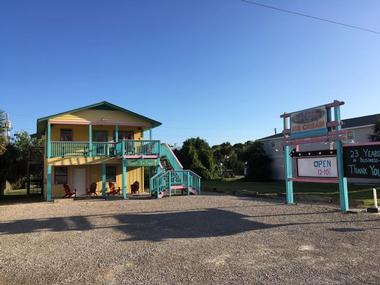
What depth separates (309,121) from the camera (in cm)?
1559

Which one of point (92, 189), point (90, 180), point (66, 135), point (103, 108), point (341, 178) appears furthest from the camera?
point (90, 180)

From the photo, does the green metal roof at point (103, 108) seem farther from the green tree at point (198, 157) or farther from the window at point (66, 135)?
the green tree at point (198, 157)

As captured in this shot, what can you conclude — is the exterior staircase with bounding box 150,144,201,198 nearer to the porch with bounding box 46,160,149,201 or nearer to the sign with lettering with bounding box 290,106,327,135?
the porch with bounding box 46,160,149,201

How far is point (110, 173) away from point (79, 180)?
6.93 ft

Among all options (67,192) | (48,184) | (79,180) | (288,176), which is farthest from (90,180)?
(288,176)

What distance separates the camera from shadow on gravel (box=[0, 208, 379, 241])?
34.2 feet

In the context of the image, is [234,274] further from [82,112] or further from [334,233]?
[82,112]

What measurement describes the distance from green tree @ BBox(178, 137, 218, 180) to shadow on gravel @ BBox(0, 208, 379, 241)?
28115mm

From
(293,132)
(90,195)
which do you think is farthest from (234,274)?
(90,195)

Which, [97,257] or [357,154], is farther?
[357,154]

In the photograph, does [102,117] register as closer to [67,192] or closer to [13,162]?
[67,192]

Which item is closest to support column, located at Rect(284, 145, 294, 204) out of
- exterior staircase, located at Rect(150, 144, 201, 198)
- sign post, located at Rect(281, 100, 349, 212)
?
sign post, located at Rect(281, 100, 349, 212)

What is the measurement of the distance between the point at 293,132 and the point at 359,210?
14.7 ft

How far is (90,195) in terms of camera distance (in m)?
24.5
